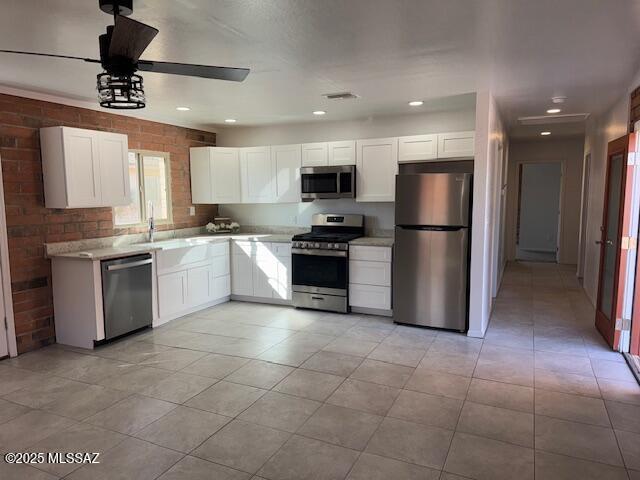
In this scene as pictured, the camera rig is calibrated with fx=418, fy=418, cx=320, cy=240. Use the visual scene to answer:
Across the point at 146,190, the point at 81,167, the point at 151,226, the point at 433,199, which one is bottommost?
the point at 151,226

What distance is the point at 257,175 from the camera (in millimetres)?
5922

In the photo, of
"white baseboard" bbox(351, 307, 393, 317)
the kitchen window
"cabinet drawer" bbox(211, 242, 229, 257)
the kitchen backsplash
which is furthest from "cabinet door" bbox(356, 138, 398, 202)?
the kitchen window

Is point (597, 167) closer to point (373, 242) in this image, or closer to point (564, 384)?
point (373, 242)

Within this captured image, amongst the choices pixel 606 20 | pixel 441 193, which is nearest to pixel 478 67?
pixel 606 20

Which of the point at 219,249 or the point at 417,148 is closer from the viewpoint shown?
the point at 417,148

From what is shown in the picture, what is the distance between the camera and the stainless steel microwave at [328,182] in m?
5.27

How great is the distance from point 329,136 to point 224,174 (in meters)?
1.58

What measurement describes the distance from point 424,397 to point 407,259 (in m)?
1.83

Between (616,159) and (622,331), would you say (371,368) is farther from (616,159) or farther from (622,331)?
(616,159)

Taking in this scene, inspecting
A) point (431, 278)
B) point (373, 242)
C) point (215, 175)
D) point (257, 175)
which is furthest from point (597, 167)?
point (215, 175)

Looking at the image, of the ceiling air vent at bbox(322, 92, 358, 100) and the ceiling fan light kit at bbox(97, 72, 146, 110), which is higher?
the ceiling air vent at bbox(322, 92, 358, 100)

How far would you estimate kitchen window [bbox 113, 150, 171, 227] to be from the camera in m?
5.07

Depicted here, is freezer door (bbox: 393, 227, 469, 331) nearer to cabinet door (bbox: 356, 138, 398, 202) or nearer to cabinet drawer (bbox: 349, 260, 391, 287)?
cabinet drawer (bbox: 349, 260, 391, 287)

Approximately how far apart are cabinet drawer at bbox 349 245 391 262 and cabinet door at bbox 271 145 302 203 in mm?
1160
